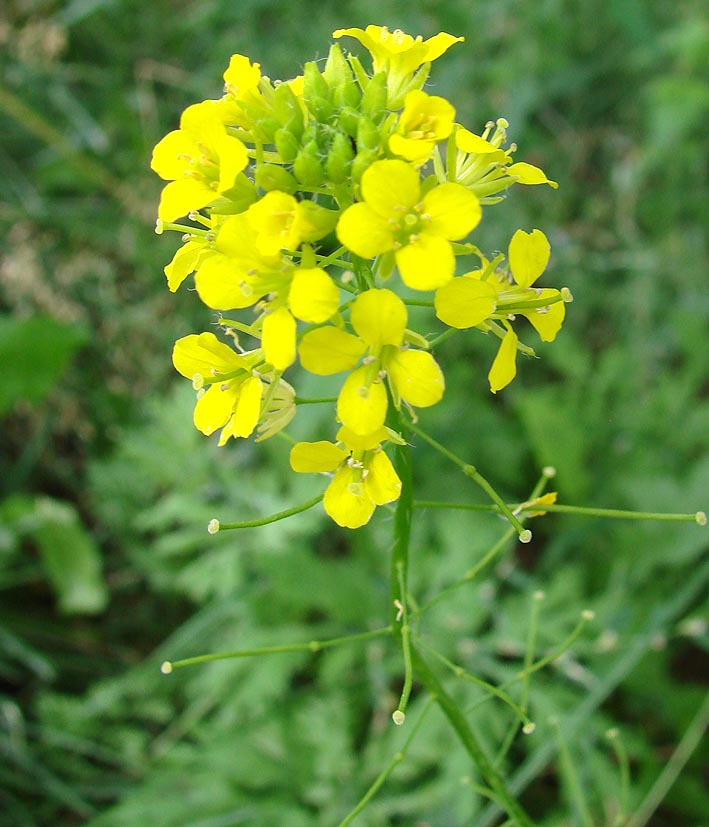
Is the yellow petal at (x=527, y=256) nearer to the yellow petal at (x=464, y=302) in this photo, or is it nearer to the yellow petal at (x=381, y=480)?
the yellow petal at (x=464, y=302)

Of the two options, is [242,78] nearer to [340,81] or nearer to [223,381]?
[340,81]

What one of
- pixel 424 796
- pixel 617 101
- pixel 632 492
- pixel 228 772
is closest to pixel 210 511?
pixel 228 772

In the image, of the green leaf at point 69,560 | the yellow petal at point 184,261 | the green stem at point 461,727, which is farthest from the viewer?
the green leaf at point 69,560

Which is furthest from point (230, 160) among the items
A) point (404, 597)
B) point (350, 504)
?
point (404, 597)

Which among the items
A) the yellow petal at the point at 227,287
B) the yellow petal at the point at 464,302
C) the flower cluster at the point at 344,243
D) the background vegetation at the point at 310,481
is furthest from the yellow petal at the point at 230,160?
the background vegetation at the point at 310,481

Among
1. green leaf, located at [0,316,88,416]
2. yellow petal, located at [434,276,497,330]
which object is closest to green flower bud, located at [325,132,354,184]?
yellow petal, located at [434,276,497,330]
